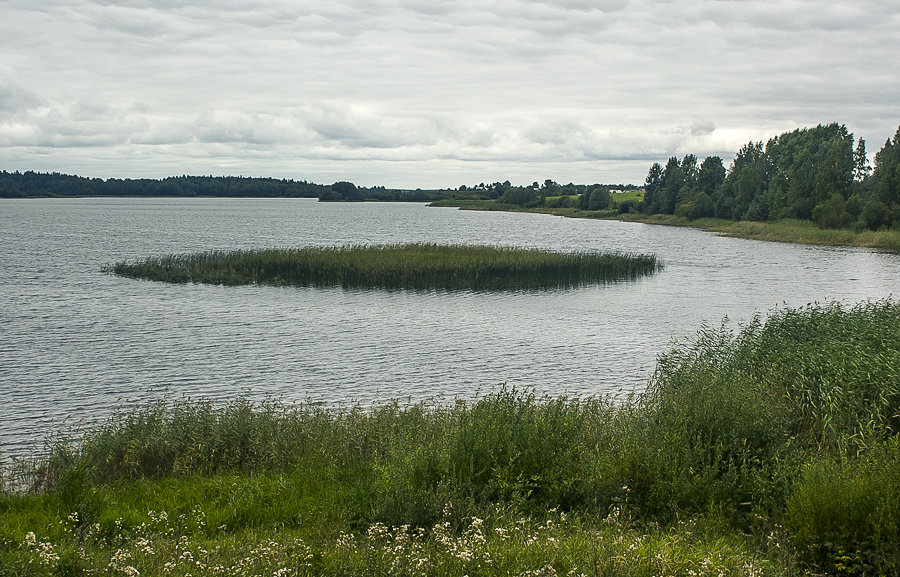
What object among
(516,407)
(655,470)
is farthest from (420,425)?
(655,470)

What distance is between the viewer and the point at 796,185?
9669 centimetres

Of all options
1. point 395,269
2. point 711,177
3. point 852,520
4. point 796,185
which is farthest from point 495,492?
point 711,177

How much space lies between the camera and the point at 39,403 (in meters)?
18.2

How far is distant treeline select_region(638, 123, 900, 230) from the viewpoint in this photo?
82.3m

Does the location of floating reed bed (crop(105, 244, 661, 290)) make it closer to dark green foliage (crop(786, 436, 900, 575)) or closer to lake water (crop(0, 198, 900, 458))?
lake water (crop(0, 198, 900, 458))

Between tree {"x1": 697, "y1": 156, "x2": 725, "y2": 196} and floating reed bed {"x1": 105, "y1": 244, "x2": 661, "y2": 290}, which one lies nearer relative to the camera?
floating reed bed {"x1": 105, "y1": 244, "x2": 661, "y2": 290}

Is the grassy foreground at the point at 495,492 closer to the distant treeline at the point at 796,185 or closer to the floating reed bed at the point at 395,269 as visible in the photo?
the floating reed bed at the point at 395,269

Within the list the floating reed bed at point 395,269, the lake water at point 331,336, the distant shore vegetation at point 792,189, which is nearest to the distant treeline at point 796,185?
the distant shore vegetation at point 792,189

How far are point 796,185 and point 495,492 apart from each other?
327ft

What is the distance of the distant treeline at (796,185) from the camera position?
82.3m

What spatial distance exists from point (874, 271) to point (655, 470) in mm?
51850

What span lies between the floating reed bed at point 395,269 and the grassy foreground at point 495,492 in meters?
29.0

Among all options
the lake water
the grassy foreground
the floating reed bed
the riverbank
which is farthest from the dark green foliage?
the riverbank

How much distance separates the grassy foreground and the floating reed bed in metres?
29.0
